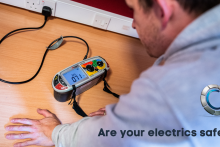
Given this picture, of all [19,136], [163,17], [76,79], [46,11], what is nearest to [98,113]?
[76,79]

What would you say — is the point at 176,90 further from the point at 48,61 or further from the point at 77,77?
the point at 48,61

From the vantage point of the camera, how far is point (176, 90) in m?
0.28

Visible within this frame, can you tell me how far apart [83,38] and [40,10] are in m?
0.22

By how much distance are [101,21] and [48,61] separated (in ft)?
1.00

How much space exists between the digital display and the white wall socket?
11.5 inches

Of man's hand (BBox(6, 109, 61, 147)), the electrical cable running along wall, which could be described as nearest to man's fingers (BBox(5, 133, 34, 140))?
man's hand (BBox(6, 109, 61, 147))

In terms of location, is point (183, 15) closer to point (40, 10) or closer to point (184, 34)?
point (184, 34)

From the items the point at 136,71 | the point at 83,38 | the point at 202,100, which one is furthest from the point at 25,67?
the point at 202,100

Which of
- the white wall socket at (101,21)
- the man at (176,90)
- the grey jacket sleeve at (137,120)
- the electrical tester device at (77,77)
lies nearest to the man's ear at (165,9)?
the man at (176,90)

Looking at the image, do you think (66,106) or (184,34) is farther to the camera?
(66,106)

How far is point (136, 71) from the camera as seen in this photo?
0.70 m

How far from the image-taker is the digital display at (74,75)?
50 cm

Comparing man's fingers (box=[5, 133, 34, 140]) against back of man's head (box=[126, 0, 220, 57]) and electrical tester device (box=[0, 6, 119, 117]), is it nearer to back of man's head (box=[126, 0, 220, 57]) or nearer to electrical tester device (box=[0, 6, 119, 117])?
electrical tester device (box=[0, 6, 119, 117])

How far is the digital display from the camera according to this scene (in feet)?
1.65
